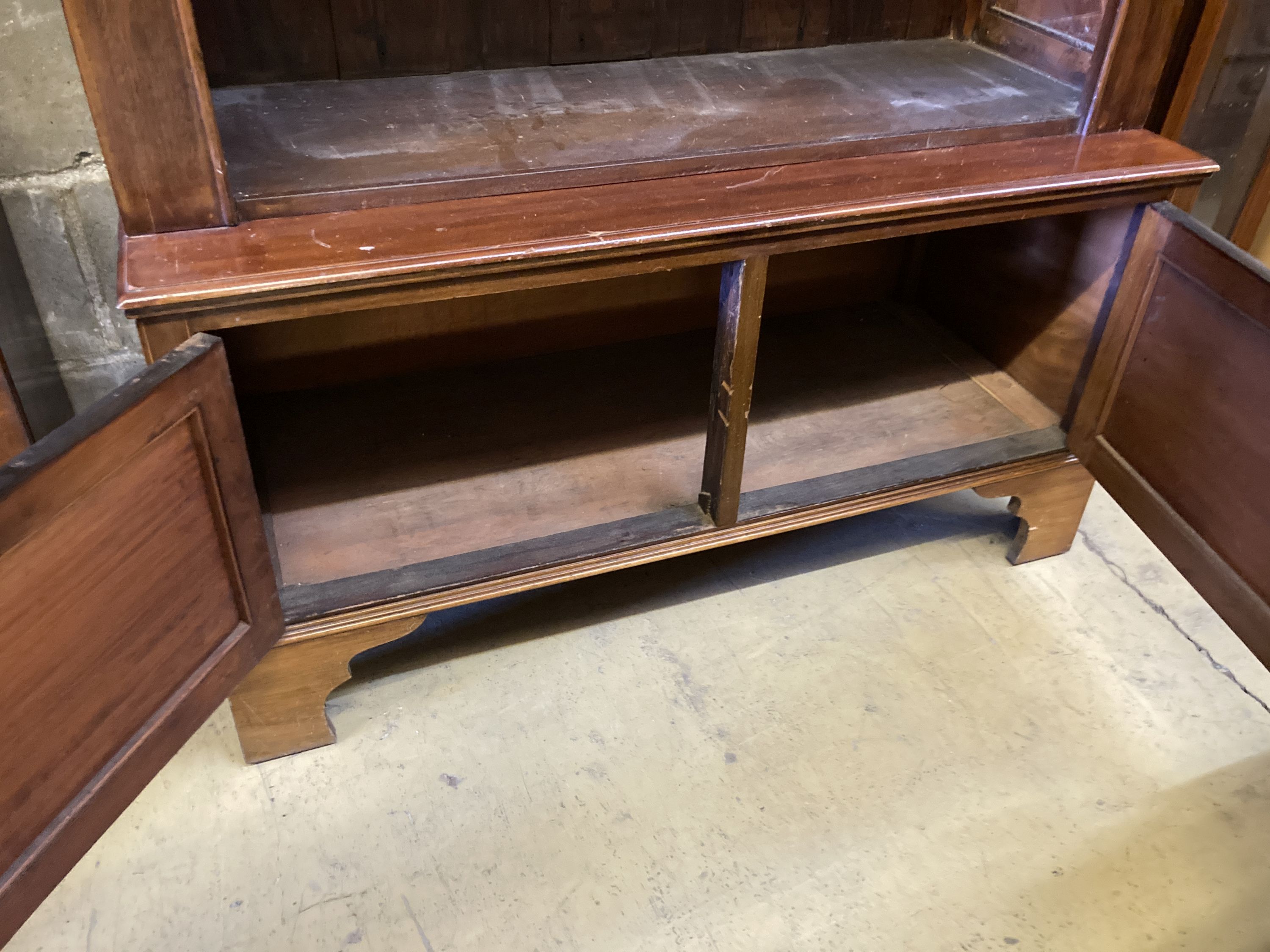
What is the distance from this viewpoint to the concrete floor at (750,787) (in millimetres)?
1305

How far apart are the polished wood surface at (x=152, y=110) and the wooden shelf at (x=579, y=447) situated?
1.77ft

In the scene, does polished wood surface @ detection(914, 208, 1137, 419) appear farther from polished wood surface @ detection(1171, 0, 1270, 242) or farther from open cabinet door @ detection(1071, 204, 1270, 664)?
polished wood surface @ detection(1171, 0, 1270, 242)

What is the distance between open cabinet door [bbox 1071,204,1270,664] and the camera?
1.32m

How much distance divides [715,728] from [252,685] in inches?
27.4

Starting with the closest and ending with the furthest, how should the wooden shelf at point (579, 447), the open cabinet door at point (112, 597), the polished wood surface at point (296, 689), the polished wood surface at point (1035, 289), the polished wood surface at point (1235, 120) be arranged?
the open cabinet door at point (112, 597), the polished wood surface at point (296, 689), the wooden shelf at point (579, 447), the polished wood surface at point (1035, 289), the polished wood surface at point (1235, 120)

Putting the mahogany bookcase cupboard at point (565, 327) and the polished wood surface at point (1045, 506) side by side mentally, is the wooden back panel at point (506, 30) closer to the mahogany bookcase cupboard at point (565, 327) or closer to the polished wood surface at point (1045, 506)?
the mahogany bookcase cupboard at point (565, 327)

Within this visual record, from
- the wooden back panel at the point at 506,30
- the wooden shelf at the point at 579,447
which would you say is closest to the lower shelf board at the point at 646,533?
the wooden shelf at the point at 579,447

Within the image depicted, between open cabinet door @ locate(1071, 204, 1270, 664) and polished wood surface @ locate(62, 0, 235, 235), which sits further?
open cabinet door @ locate(1071, 204, 1270, 664)

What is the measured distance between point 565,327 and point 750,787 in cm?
93

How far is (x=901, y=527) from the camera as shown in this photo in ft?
6.37

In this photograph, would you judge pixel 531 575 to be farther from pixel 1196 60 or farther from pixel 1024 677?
pixel 1196 60

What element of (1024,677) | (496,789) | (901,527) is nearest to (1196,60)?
(901,527)

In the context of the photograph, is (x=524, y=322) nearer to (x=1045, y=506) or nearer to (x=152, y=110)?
(x=152, y=110)

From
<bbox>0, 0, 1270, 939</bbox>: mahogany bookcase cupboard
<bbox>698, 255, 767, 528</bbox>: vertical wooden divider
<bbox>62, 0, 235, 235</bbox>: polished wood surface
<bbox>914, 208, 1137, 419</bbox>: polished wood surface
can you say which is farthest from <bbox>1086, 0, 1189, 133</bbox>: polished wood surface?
<bbox>62, 0, 235, 235</bbox>: polished wood surface
